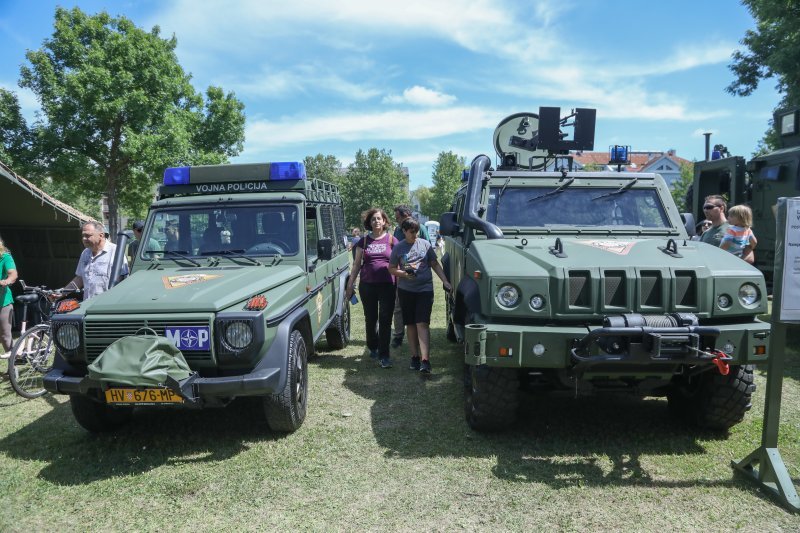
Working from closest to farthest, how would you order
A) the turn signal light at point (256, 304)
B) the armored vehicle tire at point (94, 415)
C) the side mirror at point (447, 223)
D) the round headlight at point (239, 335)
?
the round headlight at point (239, 335) → the turn signal light at point (256, 304) → the armored vehicle tire at point (94, 415) → the side mirror at point (447, 223)

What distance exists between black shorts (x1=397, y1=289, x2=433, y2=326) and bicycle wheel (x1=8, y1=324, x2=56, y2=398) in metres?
3.67

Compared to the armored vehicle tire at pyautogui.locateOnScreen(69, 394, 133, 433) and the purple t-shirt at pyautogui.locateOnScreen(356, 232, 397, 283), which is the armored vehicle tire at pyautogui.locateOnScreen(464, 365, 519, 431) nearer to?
the purple t-shirt at pyautogui.locateOnScreen(356, 232, 397, 283)

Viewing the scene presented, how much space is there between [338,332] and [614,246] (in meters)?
4.17

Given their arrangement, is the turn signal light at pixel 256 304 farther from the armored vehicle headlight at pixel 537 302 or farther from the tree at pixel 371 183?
the tree at pixel 371 183

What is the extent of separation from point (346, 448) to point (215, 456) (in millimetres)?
988

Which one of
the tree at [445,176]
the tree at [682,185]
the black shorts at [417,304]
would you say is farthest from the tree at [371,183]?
the black shorts at [417,304]

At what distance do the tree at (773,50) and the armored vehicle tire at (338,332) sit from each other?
11.5 meters

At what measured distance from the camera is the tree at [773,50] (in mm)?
15234

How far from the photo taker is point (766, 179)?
8258mm

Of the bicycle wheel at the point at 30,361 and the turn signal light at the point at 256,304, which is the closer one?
the turn signal light at the point at 256,304

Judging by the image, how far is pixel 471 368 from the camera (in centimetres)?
462

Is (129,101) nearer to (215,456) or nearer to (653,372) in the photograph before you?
(215,456)

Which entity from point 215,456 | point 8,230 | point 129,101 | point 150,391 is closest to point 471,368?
point 215,456

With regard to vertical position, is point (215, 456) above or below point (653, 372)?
below
